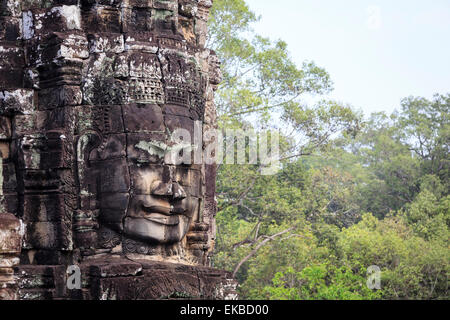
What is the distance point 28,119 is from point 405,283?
15.8 meters

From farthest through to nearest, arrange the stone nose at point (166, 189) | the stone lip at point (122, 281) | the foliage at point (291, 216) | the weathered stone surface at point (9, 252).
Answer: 1. the foliage at point (291, 216)
2. the stone nose at point (166, 189)
3. the stone lip at point (122, 281)
4. the weathered stone surface at point (9, 252)

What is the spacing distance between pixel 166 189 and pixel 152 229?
414mm

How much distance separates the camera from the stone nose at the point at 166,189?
9.36 meters

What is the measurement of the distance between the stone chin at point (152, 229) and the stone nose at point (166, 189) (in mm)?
238

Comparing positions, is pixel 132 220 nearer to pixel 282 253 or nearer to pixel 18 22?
pixel 18 22

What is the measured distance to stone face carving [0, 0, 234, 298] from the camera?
9430 mm

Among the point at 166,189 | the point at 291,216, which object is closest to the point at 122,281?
the point at 166,189

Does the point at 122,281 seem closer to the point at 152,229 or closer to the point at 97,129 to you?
the point at 152,229

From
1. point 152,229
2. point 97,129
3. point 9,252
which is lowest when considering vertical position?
point 9,252

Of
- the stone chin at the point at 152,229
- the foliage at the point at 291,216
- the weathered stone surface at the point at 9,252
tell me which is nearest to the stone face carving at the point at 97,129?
the stone chin at the point at 152,229

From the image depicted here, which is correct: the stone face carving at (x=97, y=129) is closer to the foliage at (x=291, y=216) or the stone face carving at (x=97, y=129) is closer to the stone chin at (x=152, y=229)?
the stone chin at (x=152, y=229)

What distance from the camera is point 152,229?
9.45 m

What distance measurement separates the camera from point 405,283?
940 inches

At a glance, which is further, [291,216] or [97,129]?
[291,216]
